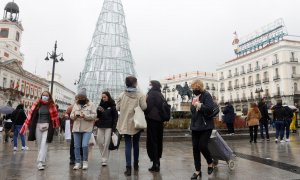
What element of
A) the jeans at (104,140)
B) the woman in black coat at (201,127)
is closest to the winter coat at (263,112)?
the woman in black coat at (201,127)

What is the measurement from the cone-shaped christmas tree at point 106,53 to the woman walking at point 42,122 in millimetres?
23889

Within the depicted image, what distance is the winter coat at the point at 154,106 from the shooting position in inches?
199

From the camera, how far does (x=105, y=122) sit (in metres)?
5.56

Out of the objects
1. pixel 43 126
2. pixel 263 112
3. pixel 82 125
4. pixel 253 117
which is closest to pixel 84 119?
pixel 82 125

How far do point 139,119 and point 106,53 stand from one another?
26.1 m

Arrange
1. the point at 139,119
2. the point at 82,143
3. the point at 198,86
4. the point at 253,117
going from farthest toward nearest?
the point at 253,117 < the point at 82,143 < the point at 139,119 < the point at 198,86

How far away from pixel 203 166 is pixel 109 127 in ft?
7.16

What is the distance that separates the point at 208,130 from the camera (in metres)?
4.41

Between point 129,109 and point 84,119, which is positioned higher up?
point 129,109

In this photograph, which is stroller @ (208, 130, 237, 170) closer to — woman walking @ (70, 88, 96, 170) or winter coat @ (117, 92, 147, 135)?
winter coat @ (117, 92, 147, 135)

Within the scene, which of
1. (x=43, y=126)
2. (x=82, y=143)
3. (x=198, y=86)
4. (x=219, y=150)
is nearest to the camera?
(x=198, y=86)

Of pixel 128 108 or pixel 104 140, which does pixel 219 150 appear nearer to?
pixel 128 108

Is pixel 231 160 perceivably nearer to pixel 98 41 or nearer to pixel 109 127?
pixel 109 127

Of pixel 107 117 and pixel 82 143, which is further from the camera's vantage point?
pixel 107 117
